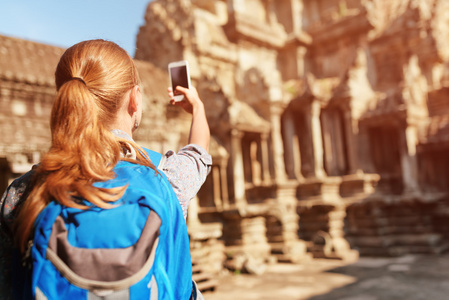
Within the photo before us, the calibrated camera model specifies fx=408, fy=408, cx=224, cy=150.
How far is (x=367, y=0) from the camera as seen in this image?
1772cm

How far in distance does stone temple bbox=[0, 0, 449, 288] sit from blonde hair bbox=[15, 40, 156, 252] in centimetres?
716

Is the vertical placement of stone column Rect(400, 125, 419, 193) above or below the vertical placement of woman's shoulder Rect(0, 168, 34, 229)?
above

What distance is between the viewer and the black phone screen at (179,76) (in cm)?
163

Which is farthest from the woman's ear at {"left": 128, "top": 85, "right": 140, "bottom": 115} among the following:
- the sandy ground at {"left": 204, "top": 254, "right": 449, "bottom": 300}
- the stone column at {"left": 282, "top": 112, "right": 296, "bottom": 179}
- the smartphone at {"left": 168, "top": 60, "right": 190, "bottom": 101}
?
the stone column at {"left": 282, "top": 112, "right": 296, "bottom": 179}

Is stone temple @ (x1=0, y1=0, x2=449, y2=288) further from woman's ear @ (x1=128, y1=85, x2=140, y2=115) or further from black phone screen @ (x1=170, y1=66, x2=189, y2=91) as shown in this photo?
woman's ear @ (x1=128, y1=85, x2=140, y2=115)

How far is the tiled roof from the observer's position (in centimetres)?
720

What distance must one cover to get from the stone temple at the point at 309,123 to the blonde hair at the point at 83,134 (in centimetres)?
716

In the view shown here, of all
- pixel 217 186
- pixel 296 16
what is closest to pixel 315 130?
pixel 217 186

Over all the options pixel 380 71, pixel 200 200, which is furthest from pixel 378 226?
pixel 380 71

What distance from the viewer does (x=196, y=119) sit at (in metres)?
1.57

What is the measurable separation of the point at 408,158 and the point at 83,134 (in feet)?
49.1

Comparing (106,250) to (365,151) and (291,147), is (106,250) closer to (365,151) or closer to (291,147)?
(291,147)

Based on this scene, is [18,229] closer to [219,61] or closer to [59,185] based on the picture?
[59,185]

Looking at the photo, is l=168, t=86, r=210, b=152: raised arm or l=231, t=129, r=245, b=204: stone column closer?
l=168, t=86, r=210, b=152: raised arm
